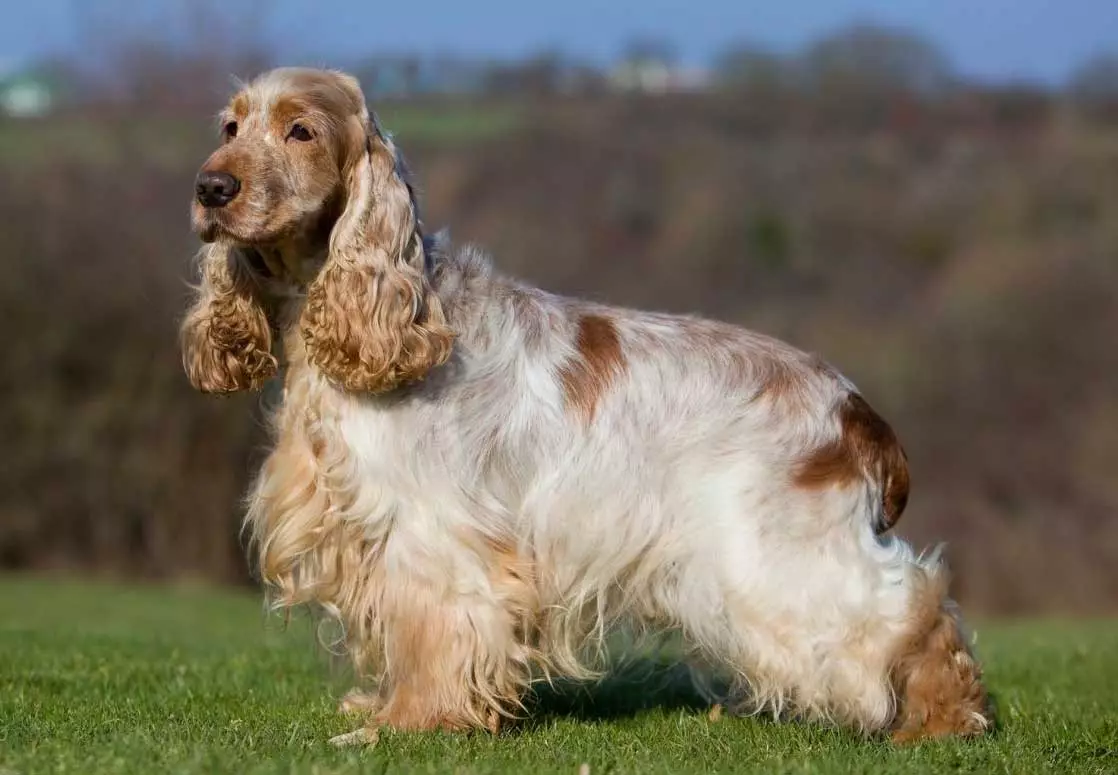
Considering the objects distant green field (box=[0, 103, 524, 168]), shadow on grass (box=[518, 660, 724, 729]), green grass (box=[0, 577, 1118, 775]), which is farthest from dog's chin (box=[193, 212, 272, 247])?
distant green field (box=[0, 103, 524, 168])

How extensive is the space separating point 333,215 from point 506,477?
1.27 metres

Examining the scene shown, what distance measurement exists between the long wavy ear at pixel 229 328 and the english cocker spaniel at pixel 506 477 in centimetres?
1

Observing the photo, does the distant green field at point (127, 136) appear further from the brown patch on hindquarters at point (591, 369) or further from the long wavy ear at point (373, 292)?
the long wavy ear at point (373, 292)

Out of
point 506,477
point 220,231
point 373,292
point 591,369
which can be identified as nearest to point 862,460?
point 591,369

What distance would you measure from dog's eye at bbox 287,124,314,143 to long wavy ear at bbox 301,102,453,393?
168mm

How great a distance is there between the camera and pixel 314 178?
6090mm

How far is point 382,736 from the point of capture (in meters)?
6.01

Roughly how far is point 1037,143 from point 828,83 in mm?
5377

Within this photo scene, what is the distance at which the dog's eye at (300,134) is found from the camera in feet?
20.0

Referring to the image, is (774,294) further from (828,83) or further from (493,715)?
(493,715)

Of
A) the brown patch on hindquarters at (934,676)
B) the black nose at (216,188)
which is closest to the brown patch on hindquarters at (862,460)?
the brown patch on hindquarters at (934,676)

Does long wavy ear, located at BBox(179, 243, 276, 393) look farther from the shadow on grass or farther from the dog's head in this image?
the shadow on grass

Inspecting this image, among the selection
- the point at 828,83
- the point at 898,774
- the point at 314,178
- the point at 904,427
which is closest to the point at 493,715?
the point at 898,774

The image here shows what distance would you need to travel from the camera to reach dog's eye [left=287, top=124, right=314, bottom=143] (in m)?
6.10
